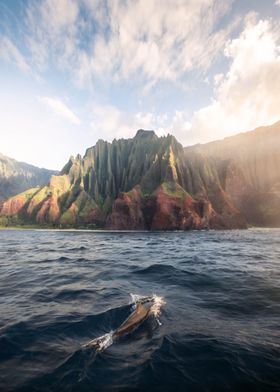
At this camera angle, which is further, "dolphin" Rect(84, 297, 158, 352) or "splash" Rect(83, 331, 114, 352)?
"dolphin" Rect(84, 297, 158, 352)

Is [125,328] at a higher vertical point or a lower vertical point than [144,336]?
higher

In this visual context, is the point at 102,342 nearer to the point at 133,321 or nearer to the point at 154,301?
the point at 133,321

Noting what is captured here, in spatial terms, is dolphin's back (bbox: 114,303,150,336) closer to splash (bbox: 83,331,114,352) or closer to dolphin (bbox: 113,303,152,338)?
dolphin (bbox: 113,303,152,338)

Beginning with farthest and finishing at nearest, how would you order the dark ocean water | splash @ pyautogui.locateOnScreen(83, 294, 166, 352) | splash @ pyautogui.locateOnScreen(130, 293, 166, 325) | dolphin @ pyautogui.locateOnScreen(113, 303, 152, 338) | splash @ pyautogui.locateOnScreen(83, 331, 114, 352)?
splash @ pyautogui.locateOnScreen(130, 293, 166, 325), dolphin @ pyautogui.locateOnScreen(113, 303, 152, 338), splash @ pyautogui.locateOnScreen(83, 294, 166, 352), splash @ pyautogui.locateOnScreen(83, 331, 114, 352), the dark ocean water

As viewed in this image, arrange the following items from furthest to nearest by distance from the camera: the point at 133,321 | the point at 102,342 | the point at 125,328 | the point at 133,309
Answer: the point at 133,309, the point at 133,321, the point at 125,328, the point at 102,342

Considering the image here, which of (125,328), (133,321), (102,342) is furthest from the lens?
(133,321)

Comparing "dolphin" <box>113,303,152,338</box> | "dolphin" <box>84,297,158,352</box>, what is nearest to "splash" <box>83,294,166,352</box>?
"dolphin" <box>84,297,158,352</box>

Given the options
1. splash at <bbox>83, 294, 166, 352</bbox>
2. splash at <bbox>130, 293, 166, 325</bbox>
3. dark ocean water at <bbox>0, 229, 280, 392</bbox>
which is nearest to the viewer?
dark ocean water at <bbox>0, 229, 280, 392</bbox>

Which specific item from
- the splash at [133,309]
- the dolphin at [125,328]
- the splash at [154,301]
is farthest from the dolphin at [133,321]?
the splash at [154,301]

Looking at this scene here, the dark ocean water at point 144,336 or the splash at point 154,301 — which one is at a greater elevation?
the splash at point 154,301

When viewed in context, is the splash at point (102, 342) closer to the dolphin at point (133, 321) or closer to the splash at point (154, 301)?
the dolphin at point (133, 321)

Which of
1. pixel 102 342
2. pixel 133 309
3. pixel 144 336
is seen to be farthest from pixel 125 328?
pixel 133 309

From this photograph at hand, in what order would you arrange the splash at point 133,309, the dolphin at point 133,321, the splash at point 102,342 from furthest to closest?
the dolphin at point 133,321
the splash at point 133,309
the splash at point 102,342

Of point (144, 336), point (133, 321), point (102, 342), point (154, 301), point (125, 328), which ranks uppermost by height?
point (154, 301)
